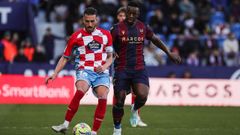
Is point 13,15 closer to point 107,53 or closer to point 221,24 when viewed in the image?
point 221,24

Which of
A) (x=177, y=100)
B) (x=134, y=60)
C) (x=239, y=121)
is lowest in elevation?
(x=177, y=100)

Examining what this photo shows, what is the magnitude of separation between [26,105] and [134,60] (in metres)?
7.94

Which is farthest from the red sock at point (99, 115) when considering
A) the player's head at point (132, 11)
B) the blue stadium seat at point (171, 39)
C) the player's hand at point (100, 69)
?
the blue stadium seat at point (171, 39)

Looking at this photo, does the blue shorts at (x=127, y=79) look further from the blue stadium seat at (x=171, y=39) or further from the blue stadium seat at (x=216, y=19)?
the blue stadium seat at (x=216, y=19)

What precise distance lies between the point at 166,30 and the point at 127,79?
14.0 meters

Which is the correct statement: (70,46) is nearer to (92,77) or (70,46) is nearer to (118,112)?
(92,77)

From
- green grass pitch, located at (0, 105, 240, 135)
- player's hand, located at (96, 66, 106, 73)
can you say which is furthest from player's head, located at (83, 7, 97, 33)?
green grass pitch, located at (0, 105, 240, 135)

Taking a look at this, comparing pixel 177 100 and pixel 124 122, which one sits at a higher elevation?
pixel 124 122

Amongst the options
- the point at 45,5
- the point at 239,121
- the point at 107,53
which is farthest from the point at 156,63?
the point at 107,53

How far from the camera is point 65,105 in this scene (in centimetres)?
2053

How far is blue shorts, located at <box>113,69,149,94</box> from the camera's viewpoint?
41.5 ft

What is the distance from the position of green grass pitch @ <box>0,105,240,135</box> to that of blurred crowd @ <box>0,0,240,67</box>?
5.15 m

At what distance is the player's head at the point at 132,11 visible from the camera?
1266 cm

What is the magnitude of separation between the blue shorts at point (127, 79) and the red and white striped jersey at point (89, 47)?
2.19 feet
